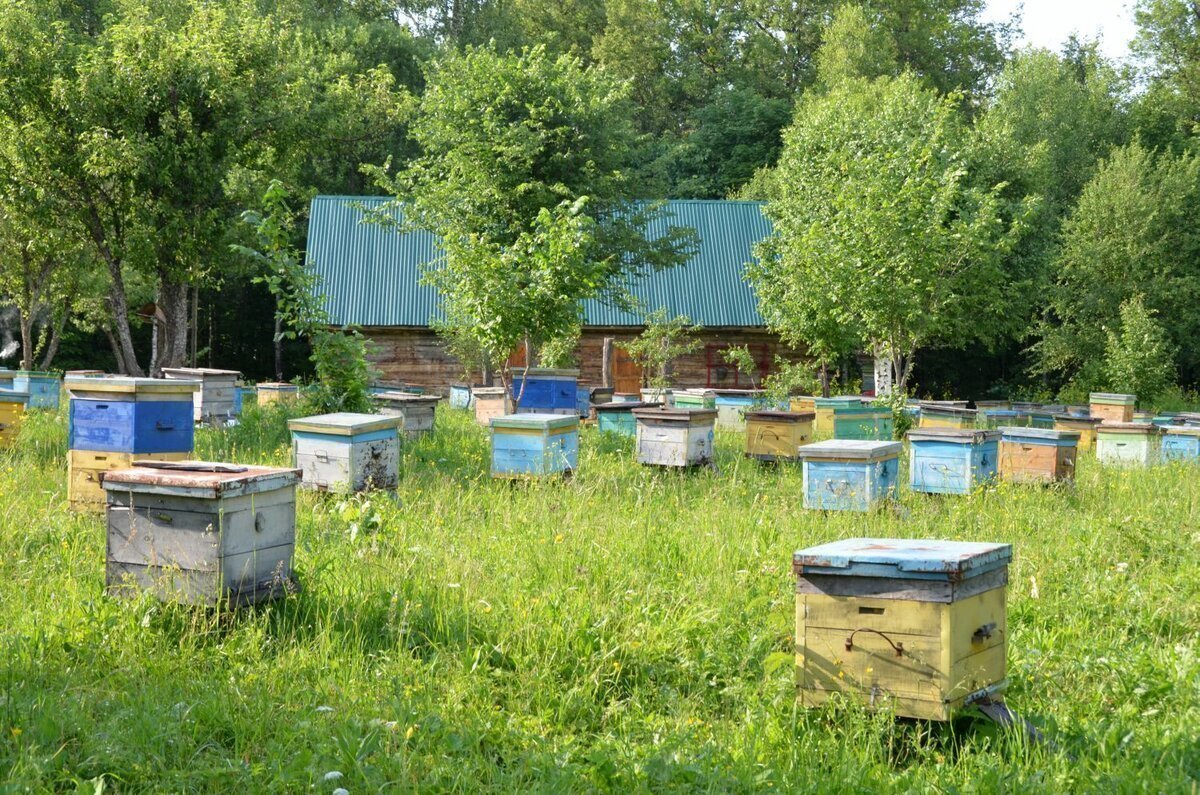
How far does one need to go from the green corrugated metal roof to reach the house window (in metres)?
0.92

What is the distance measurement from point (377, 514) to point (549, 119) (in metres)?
16.4

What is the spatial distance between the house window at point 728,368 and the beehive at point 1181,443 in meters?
15.0

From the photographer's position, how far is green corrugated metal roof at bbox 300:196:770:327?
90.4 ft

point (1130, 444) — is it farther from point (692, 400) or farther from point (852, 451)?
point (852, 451)

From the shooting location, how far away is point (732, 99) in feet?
124

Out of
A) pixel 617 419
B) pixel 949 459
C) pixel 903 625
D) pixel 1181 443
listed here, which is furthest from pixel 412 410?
pixel 903 625

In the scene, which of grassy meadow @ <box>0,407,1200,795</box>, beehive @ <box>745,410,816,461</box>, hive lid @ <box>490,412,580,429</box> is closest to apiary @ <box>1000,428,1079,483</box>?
beehive @ <box>745,410,816,461</box>

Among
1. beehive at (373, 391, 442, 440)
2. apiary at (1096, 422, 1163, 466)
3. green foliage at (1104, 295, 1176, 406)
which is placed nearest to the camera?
beehive at (373, 391, 442, 440)

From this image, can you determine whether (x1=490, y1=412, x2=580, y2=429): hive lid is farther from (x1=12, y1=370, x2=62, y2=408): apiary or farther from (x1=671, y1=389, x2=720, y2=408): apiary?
(x1=12, y1=370, x2=62, y2=408): apiary

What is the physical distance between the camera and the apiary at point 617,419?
532 inches

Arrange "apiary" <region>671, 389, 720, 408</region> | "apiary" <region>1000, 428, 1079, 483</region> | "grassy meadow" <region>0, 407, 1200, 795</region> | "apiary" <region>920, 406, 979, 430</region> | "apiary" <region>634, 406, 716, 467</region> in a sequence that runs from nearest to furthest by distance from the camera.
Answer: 1. "grassy meadow" <region>0, 407, 1200, 795</region>
2. "apiary" <region>1000, 428, 1079, 483</region>
3. "apiary" <region>634, 406, 716, 467</region>
4. "apiary" <region>920, 406, 979, 430</region>
5. "apiary" <region>671, 389, 720, 408</region>

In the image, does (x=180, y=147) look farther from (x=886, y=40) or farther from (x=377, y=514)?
(x=886, y=40)

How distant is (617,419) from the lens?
540 inches

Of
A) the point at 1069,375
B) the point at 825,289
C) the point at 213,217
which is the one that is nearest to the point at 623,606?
the point at 213,217
